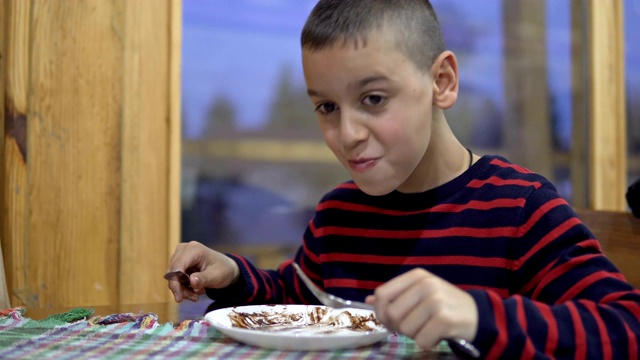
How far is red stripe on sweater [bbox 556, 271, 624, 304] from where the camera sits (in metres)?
0.88

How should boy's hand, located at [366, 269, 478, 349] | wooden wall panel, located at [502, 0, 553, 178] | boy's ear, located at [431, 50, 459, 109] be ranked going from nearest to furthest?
boy's hand, located at [366, 269, 478, 349]
boy's ear, located at [431, 50, 459, 109]
wooden wall panel, located at [502, 0, 553, 178]

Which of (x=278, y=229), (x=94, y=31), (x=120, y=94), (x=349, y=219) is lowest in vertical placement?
(x=278, y=229)

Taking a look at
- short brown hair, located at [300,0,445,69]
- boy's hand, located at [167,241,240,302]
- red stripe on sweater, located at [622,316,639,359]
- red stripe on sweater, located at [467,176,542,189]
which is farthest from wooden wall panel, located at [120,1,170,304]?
red stripe on sweater, located at [622,316,639,359]

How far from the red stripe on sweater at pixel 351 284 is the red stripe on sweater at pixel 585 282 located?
0.37 m

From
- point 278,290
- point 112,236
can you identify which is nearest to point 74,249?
point 112,236

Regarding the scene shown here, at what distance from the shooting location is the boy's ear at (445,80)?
1.15 m

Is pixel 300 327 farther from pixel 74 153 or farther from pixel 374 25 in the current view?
pixel 74 153

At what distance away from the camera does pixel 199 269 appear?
3.92ft

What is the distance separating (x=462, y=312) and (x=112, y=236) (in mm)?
1320

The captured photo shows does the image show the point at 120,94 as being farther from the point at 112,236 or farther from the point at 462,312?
the point at 462,312

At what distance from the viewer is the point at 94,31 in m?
1.86

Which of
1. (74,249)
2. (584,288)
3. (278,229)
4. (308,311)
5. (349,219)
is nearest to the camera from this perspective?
(584,288)

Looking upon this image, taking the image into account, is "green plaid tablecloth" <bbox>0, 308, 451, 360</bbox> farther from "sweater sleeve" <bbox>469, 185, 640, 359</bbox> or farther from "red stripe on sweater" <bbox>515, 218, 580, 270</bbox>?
"red stripe on sweater" <bbox>515, 218, 580, 270</bbox>

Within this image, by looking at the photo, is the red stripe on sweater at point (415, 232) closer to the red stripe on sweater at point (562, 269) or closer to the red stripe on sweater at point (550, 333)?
the red stripe on sweater at point (562, 269)
